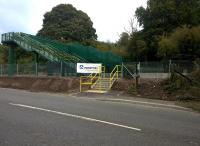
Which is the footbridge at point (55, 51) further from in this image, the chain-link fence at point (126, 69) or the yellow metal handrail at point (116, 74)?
the yellow metal handrail at point (116, 74)

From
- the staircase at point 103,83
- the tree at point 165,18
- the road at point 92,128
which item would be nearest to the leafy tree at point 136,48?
the tree at point 165,18

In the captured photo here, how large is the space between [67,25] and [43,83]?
44835mm

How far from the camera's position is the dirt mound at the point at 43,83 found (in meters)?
32.1

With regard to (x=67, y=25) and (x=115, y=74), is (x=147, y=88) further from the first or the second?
(x=67, y=25)

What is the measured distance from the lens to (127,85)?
27250mm

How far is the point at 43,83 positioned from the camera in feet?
117

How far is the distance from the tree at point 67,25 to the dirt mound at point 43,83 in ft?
118

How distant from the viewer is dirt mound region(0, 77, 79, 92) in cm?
3206

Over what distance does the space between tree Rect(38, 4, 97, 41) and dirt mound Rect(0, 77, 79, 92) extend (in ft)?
118

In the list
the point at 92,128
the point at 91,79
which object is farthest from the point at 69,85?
the point at 92,128

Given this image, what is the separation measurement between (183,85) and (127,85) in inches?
173

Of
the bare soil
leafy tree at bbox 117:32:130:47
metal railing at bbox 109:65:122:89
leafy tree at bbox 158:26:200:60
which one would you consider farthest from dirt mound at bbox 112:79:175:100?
leafy tree at bbox 117:32:130:47

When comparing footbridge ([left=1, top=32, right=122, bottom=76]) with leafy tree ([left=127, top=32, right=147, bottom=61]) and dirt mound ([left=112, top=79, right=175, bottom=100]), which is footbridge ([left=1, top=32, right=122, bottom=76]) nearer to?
leafy tree ([left=127, top=32, right=147, bottom=61])

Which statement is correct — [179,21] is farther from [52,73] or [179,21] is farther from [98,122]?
[98,122]
